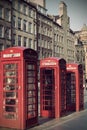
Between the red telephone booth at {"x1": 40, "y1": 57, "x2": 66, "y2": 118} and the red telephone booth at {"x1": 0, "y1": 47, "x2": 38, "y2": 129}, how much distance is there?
2408mm

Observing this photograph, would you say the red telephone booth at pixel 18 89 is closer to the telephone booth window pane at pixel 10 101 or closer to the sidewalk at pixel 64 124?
the telephone booth window pane at pixel 10 101

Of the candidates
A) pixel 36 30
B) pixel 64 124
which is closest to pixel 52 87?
pixel 64 124

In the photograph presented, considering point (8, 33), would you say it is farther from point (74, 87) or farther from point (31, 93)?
point (31, 93)

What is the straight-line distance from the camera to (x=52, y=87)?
45.7 feet

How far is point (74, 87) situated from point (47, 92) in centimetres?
310

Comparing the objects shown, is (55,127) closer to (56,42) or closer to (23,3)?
(23,3)

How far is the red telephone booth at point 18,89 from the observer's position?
10852 millimetres

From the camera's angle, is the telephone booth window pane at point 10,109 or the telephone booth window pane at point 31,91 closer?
the telephone booth window pane at point 10,109

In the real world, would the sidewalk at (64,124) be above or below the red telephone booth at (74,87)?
below

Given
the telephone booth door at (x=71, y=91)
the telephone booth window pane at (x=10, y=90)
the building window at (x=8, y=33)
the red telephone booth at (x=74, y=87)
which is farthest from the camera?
the building window at (x=8, y=33)

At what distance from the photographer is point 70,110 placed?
1638 centimetres

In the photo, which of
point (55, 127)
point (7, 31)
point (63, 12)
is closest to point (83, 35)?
point (63, 12)

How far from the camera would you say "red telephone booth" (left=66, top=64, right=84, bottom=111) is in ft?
53.6

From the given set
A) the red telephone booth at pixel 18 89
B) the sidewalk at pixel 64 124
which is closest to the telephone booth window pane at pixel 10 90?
the red telephone booth at pixel 18 89
